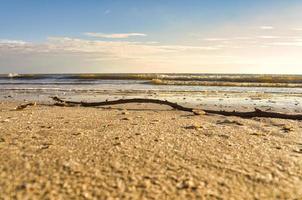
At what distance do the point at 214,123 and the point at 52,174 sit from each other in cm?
640

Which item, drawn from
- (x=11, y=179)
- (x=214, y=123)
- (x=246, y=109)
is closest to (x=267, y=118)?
(x=214, y=123)

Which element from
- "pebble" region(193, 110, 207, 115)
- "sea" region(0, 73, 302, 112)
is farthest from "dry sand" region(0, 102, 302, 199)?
"sea" region(0, 73, 302, 112)

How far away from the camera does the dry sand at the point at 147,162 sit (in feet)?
17.5

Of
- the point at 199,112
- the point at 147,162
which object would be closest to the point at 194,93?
the point at 199,112

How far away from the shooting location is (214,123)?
1126 centimetres

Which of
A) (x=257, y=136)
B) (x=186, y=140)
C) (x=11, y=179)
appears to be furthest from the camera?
(x=257, y=136)

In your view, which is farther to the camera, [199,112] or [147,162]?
[199,112]

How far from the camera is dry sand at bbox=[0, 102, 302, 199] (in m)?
5.34

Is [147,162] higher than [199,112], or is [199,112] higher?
[199,112]

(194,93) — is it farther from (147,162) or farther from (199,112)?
(147,162)

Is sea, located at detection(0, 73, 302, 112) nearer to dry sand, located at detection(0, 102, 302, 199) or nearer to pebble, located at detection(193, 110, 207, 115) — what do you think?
pebble, located at detection(193, 110, 207, 115)

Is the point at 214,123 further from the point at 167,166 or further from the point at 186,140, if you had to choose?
the point at 167,166

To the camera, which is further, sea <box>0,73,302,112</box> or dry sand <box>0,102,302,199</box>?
sea <box>0,73,302,112</box>

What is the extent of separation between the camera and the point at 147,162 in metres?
6.48
